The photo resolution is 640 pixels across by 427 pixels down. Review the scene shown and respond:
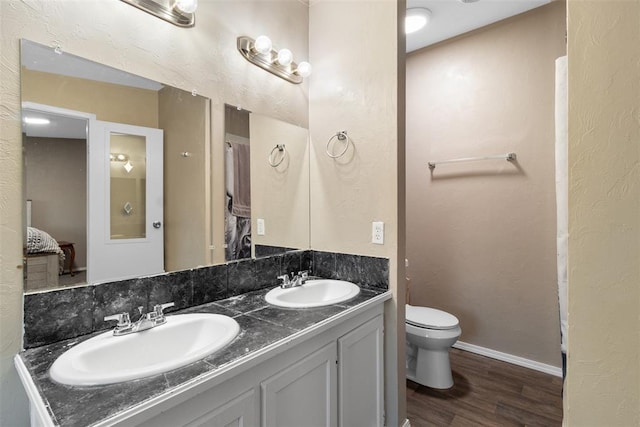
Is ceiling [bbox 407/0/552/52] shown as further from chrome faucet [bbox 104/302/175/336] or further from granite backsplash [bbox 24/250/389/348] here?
chrome faucet [bbox 104/302/175/336]

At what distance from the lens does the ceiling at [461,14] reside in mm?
A: 2205

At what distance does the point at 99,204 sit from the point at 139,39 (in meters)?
0.67

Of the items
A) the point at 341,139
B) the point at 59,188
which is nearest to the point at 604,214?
the point at 341,139

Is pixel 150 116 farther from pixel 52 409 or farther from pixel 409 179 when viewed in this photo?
pixel 409 179

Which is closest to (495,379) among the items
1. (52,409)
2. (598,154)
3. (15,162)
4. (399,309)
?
(399,309)

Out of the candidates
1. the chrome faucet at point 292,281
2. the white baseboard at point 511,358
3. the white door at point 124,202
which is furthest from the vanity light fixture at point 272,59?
the white baseboard at point 511,358

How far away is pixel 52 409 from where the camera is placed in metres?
0.67

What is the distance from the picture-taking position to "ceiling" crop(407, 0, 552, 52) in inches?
86.8

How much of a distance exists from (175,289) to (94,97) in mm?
798

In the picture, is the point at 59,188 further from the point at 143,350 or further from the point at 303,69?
the point at 303,69

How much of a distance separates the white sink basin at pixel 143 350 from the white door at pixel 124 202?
26cm

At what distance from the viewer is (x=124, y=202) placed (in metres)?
1.22

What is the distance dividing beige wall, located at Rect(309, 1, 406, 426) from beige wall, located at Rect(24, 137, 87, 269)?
121 centimetres

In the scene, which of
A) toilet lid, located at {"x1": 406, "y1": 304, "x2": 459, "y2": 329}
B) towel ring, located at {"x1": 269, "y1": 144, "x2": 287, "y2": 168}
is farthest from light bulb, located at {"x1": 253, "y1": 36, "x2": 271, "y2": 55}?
toilet lid, located at {"x1": 406, "y1": 304, "x2": 459, "y2": 329}
